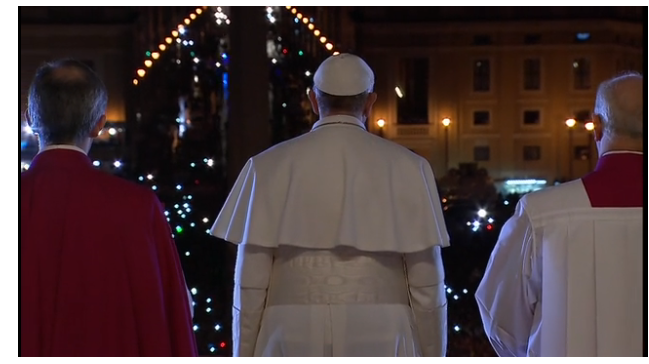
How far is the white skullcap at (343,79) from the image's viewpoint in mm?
3408

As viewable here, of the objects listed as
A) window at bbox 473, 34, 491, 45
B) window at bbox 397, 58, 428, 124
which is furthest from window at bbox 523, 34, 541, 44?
window at bbox 397, 58, 428, 124

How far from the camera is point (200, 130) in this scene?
315 inches

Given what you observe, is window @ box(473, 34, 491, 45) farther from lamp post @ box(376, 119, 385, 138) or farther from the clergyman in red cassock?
the clergyman in red cassock

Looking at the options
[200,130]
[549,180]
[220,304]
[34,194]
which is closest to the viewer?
[34,194]

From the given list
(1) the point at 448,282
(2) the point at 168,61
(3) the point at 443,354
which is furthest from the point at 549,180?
(3) the point at 443,354

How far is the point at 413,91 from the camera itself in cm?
3581

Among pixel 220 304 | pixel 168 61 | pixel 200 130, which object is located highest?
pixel 168 61

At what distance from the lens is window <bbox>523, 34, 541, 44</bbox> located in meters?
32.7

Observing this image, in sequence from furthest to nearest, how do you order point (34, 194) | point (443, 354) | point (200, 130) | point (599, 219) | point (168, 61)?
1. point (168, 61)
2. point (200, 130)
3. point (443, 354)
4. point (599, 219)
5. point (34, 194)

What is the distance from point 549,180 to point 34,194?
97.7ft

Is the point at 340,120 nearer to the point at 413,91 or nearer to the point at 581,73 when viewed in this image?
the point at 413,91

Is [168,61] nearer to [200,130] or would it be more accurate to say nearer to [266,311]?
[200,130]

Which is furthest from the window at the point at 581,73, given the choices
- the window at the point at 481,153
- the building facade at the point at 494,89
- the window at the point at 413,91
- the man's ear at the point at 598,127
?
the man's ear at the point at 598,127

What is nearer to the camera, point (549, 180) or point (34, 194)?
point (34, 194)
